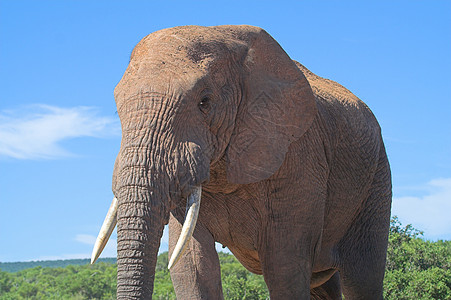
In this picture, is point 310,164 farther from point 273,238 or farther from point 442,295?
point 442,295

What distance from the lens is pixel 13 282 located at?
33.8 m

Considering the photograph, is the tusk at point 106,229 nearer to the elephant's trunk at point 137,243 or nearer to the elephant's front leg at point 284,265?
the elephant's trunk at point 137,243

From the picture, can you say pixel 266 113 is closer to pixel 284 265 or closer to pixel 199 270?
pixel 284 265

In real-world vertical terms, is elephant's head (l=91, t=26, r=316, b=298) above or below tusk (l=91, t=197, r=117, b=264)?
above

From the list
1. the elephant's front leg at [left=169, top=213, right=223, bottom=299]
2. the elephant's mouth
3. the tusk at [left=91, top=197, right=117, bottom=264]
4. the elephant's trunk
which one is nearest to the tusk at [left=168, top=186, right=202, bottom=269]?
the elephant's mouth

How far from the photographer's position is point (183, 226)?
14.4ft

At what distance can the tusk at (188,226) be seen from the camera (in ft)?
14.0

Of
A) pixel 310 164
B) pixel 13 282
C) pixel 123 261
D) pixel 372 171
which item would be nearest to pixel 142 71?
pixel 123 261

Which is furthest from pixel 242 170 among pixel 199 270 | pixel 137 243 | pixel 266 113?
pixel 137 243

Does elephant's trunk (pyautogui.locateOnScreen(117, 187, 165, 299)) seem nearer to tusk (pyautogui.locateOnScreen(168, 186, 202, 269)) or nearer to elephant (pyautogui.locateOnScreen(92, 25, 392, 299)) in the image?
elephant (pyautogui.locateOnScreen(92, 25, 392, 299))

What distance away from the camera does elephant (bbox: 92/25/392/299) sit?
4336 millimetres

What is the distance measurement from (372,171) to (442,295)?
6076mm

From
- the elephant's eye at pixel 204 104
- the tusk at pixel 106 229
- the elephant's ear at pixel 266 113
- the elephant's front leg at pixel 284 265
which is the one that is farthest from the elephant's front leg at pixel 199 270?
the elephant's eye at pixel 204 104

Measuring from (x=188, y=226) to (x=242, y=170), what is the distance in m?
0.79
